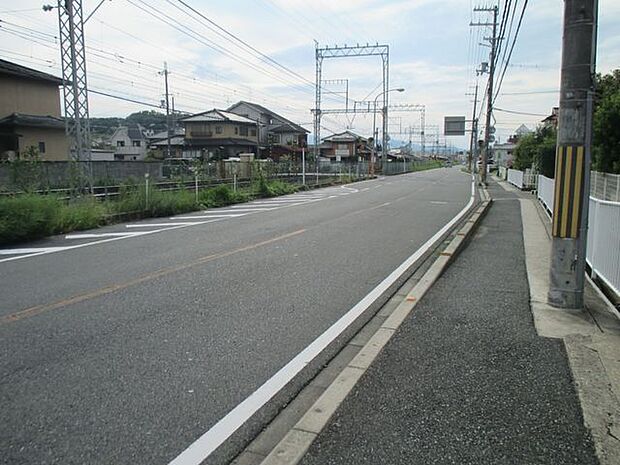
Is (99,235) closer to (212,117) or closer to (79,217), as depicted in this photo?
(79,217)

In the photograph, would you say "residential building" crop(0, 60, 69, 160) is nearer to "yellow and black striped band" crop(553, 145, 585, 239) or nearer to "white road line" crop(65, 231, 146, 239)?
"white road line" crop(65, 231, 146, 239)

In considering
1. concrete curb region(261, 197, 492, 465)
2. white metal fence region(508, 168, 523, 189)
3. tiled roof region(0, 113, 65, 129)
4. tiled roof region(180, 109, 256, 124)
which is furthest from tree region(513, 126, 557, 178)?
tiled roof region(180, 109, 256, 124)

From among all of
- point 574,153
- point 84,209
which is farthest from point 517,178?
point 574,153

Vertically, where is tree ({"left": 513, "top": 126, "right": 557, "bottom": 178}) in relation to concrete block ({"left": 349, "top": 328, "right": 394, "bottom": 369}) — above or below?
above

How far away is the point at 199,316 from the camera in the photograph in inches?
220

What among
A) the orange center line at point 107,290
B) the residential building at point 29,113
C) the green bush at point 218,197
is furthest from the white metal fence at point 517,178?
the residential building at point 29,113

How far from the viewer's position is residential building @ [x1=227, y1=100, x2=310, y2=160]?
68.8m

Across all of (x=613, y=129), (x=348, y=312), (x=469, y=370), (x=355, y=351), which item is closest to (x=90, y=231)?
(x=348, y=312)

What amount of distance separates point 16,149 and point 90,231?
25007mm

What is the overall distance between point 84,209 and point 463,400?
41.6 ft

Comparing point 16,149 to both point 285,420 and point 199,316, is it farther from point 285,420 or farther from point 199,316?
point 285,420

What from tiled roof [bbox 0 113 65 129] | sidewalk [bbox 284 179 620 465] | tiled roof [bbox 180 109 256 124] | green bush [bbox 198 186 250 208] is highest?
tiled roof [bbox 180 109 256 124]

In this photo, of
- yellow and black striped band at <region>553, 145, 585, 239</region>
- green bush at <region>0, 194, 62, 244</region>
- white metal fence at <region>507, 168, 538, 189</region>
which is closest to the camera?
yellow and black striped band at <region>553, 145, 585, 239</region>

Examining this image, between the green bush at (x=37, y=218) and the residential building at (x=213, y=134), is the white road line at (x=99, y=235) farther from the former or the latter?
the residential building at (x=213, y=134)
